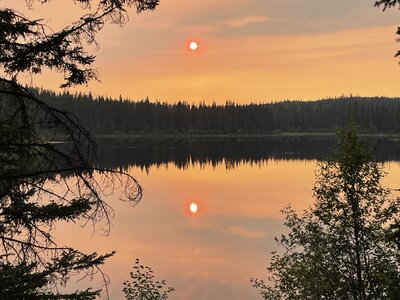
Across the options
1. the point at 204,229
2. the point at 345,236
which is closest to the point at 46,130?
the point at 345,236

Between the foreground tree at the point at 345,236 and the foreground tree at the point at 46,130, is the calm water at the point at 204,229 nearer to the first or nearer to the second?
the foreground tree at the point at 345,236

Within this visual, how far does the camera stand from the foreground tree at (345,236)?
19.1 metres

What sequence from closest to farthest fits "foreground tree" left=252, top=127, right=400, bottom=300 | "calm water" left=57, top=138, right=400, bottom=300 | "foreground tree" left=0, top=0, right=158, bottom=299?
1. "foreground tree" left=0, top=0, right=158, bottom=299
2. "foreground tree" left=252, top=127, right=400, bottom=300
3. "calm water" left=57, top=138, right=400, bottom=300

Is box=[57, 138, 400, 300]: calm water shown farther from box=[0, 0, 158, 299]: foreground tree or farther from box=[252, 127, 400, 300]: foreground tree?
box=[0, 0, 158, 299]: foreground tree

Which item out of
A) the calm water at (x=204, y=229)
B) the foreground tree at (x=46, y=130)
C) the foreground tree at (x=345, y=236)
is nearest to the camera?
the foreground tree at (x=46, y=130)

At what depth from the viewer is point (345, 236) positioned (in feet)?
67.1

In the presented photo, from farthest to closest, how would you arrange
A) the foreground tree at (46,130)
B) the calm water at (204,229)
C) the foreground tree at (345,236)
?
the calm water at (204,229) < the foreground tree at (345,236) < the foreground tree at (46,130)

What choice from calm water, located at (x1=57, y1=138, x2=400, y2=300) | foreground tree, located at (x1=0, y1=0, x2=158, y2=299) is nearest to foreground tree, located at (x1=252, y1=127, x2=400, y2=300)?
calm water, located at (x1=57, y1=138, x2=400, y2=300)

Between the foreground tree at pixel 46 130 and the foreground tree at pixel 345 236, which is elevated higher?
the foreground tree at pixel 46 130

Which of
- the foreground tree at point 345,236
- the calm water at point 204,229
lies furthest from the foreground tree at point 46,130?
the foreground tree at point 345,236

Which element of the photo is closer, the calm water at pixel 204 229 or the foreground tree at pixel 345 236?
the foreground tree at pixel 345 236

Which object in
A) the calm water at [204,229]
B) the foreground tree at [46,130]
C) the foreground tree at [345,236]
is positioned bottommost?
the calm water at [204,229]

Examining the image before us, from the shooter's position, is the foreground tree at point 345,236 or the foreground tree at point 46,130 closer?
the foreground tree at point 46,130

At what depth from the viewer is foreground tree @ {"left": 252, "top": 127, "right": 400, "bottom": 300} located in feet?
62.6
